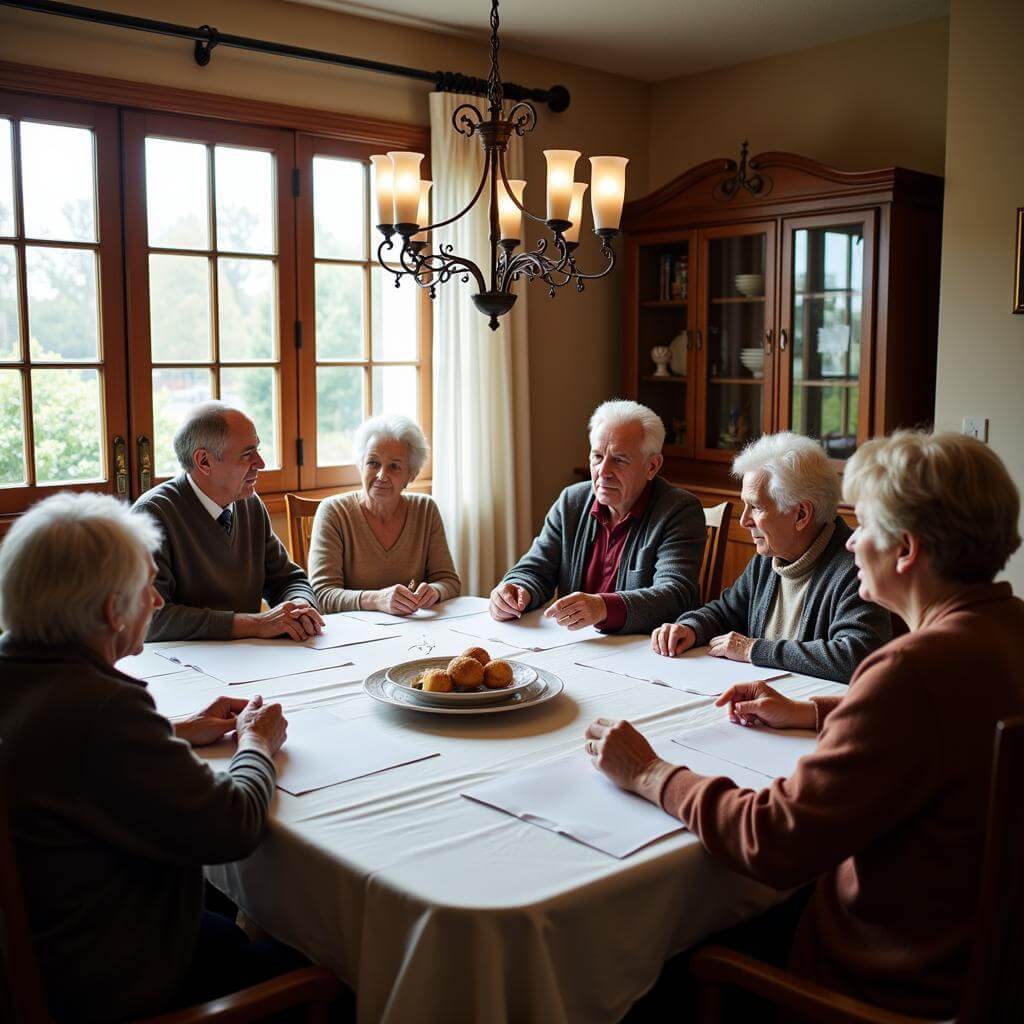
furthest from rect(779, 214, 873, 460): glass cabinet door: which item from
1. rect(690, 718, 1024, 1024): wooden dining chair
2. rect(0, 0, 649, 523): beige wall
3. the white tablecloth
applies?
rect(690, 718, 1024, 1024): wooden dining chair

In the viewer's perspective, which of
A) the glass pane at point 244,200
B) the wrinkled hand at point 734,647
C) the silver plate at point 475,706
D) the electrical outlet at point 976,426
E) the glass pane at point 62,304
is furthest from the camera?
the glass pane at point 244,200

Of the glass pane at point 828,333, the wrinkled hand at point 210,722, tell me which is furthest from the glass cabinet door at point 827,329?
the wrinkled hand at point 210,722

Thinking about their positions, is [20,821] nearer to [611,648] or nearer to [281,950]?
[281,950]

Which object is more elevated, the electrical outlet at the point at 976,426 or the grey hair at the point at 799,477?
the electrical outlet at the point at 976,426

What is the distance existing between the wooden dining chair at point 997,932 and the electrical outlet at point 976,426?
266 centimetres

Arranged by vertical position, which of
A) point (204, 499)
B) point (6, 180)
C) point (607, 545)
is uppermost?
point (6, 180)

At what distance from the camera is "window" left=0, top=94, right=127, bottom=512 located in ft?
11.3

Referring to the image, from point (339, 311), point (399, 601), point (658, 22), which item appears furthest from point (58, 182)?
point (658, 22)

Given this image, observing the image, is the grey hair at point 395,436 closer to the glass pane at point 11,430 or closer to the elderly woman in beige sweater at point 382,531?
the elderly woman in beige sweater at point 382,531

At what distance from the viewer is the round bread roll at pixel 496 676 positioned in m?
2.01

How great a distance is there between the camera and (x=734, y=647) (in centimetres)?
234

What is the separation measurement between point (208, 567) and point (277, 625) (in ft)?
0.98

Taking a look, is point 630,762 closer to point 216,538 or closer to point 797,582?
point 797,582

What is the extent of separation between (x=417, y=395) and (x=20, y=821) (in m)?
3.31
